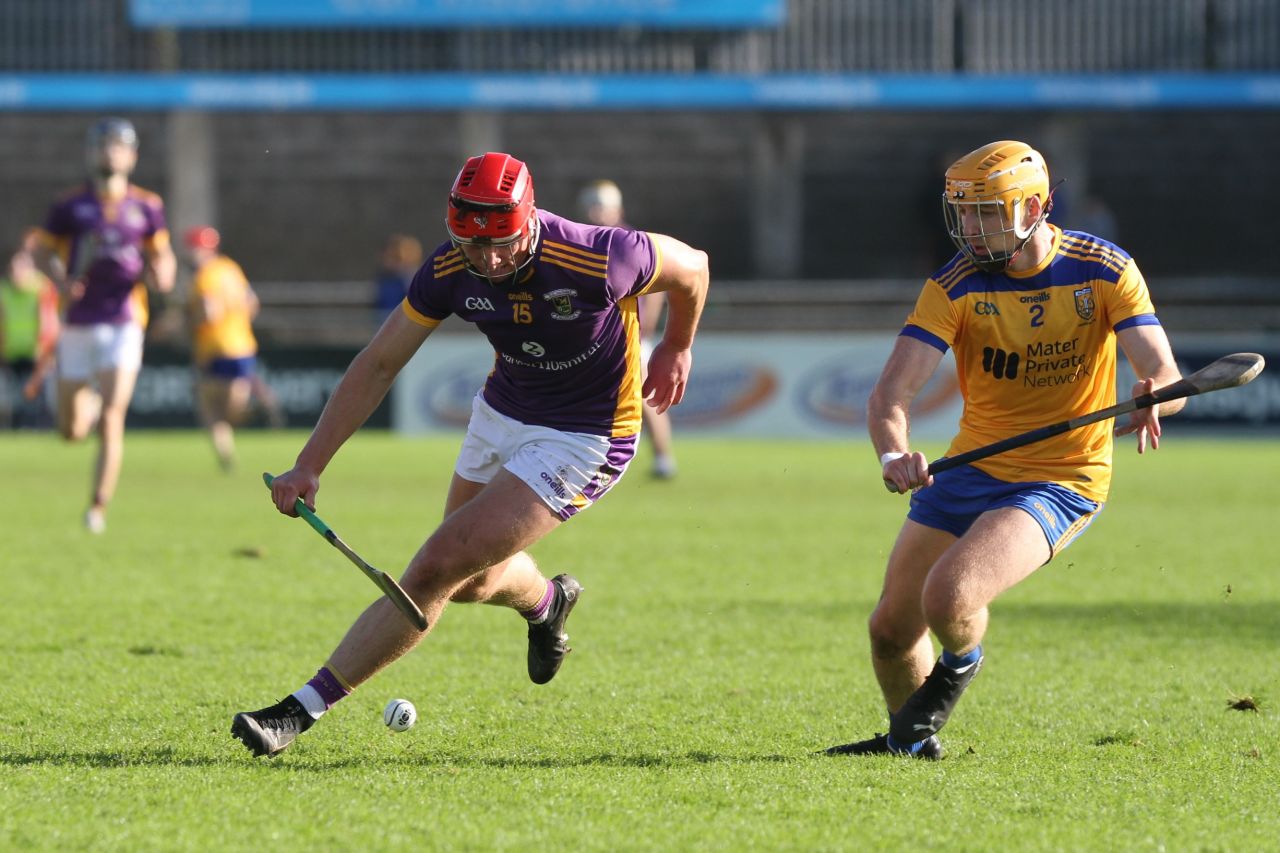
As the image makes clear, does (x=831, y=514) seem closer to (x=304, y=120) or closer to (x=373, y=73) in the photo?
(x=373, y=73)

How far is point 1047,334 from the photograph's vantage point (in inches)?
203

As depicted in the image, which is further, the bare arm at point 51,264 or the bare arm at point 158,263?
the bare arm at point 158,263

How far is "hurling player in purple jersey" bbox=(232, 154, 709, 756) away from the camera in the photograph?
486 cm

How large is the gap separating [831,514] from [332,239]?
15875 mm

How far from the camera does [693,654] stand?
672 cm

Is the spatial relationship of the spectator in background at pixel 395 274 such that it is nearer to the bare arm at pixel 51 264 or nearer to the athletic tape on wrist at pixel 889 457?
the bare arm at pixel 51 264

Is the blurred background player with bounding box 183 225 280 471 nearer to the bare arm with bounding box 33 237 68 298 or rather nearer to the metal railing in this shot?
the bare arm with bounding box 33 237 68 298

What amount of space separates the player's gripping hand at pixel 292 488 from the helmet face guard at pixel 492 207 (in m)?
0.82

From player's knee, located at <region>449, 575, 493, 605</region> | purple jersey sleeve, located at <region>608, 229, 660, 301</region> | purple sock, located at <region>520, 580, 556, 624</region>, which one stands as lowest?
purple sock, located at <region>520, 580, 556, 624</region>

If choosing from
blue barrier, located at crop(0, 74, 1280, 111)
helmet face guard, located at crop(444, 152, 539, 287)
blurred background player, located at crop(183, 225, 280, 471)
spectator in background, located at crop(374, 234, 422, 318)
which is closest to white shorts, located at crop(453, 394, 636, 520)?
helmet face guard, located at crop(444, 152, 539, 287)

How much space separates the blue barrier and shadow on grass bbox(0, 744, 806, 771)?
1853 centimetres

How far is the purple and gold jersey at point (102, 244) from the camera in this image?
32.5 feet

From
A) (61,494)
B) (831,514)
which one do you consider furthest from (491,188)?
(61,494)

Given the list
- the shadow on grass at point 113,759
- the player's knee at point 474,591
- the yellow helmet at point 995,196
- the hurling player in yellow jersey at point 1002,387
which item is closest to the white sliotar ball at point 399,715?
the player's knee at point 474,591
